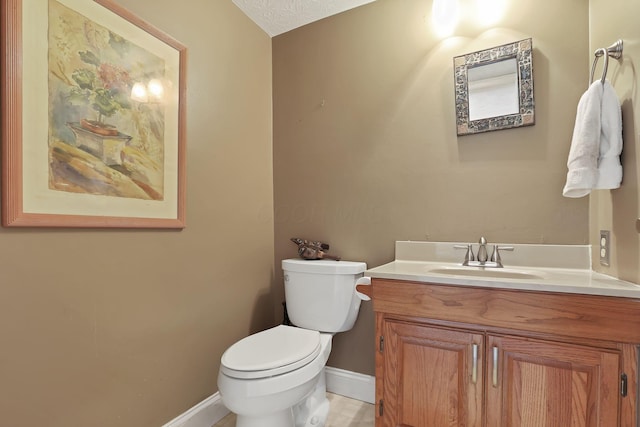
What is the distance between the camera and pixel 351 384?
1.83 m

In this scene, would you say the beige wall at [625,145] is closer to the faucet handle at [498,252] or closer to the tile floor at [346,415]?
the faucet handle at [498,252]

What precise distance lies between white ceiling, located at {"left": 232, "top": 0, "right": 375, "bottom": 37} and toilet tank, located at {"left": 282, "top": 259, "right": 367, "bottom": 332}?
151 centimetres

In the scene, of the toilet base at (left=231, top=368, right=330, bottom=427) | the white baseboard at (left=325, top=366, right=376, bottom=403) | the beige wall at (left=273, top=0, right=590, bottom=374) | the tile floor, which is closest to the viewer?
the toilet base at (left=231, top=368, right=330, bottom=427)

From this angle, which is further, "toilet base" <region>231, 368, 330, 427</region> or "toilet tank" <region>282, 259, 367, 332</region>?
"toilet tank" <region>282, 259, 367, 332</region>

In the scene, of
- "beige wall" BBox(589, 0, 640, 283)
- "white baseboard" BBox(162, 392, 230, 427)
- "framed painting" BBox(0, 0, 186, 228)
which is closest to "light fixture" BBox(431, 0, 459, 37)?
"beige wall" BBox(589, 0, 640, 283)

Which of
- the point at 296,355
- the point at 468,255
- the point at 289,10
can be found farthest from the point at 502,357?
the point at 289,10

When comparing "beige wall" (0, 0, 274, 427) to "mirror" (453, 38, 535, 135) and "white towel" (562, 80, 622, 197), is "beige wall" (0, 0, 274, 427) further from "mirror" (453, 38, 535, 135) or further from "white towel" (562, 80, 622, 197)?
"white towel" (562, 80, 622, 197)

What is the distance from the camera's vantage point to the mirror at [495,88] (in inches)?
56.7

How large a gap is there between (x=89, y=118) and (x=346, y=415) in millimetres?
1812

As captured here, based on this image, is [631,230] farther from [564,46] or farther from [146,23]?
[146,23]

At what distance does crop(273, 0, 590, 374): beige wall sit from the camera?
141 cm

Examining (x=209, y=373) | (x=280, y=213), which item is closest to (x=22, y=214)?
(x=209, y=373)

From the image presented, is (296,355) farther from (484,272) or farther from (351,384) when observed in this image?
(484,272)

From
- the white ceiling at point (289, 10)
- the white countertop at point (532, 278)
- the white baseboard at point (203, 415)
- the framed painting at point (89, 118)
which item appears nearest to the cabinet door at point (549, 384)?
the white countertop at point (532, 278)
